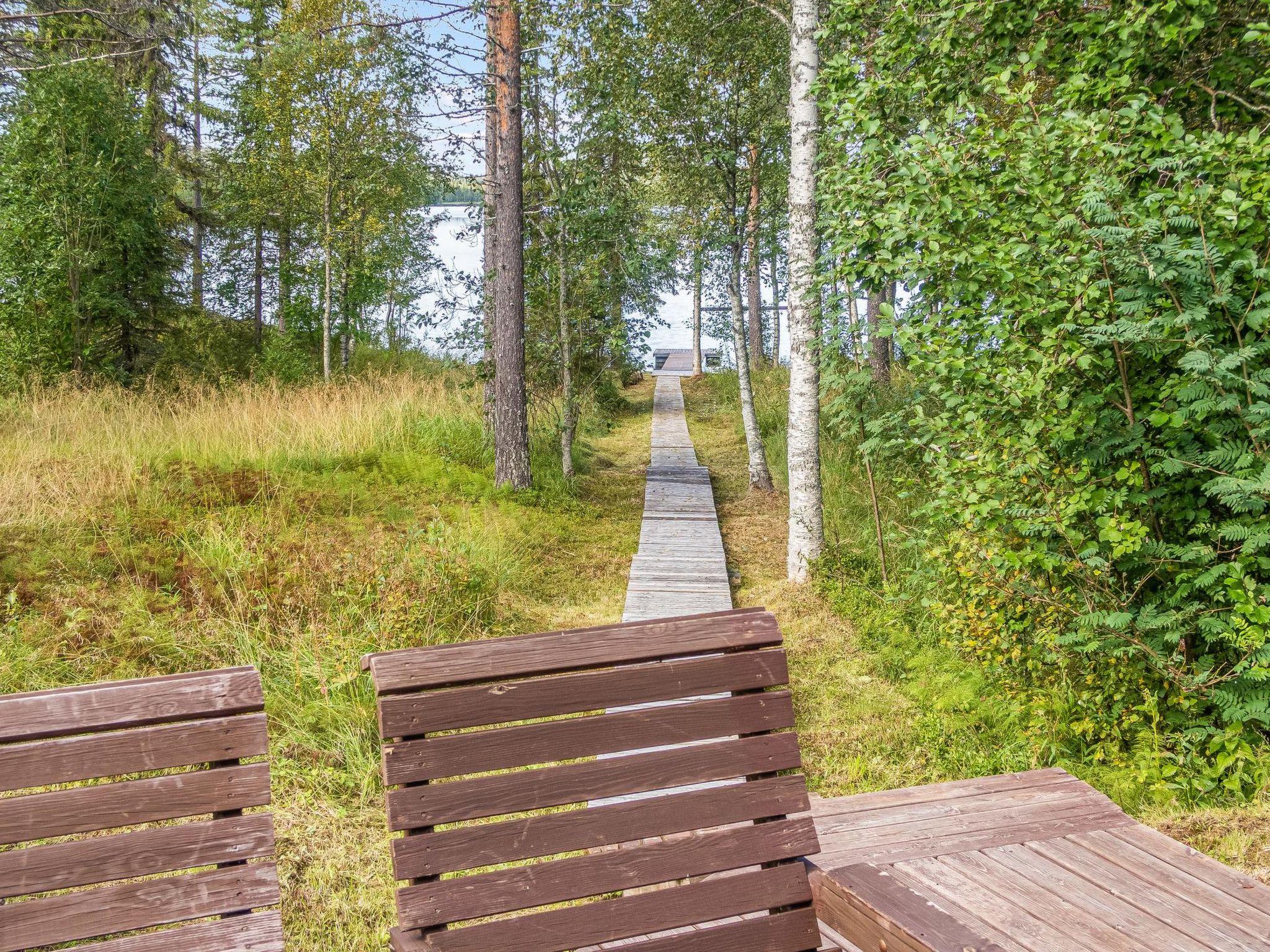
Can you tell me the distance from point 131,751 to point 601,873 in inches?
40.8

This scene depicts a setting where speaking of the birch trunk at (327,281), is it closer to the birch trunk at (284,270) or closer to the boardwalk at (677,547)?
Result: the birch trunk at (284,270)

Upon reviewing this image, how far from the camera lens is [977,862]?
2514 mm

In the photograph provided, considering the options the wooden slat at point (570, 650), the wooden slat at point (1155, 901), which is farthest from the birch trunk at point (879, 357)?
the wooden slat at point (570, 650)

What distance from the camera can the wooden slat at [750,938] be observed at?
2.02 meters

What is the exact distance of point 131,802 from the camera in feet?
5.72

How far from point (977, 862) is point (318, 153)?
65.4 feet

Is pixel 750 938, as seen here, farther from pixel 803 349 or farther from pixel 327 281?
pixel 327 281

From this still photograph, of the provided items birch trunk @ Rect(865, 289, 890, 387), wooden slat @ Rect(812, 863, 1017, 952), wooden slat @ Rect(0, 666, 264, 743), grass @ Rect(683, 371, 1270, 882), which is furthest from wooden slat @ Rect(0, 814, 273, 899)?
birch trunk @ Rect(865, 289, 890, 387)

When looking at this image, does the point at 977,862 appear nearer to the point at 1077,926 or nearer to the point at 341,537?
the point at 1077,926

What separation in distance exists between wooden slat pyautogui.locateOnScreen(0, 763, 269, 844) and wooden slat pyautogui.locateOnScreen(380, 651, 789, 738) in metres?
0.30

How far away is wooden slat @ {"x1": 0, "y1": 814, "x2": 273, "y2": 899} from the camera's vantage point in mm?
1677

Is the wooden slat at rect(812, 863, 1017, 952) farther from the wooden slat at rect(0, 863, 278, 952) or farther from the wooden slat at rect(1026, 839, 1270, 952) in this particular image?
the wooden slat at rect(0, 863, 278, 952)

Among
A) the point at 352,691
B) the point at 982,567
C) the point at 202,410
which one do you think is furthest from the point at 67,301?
the point at 982,567

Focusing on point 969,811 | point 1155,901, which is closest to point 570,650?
point 1155,901
